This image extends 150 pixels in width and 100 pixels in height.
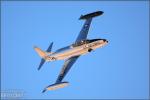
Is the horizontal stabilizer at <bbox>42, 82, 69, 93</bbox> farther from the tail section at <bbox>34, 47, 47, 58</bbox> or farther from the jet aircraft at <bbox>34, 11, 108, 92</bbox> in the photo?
the tail section at <bbox>34, 47, 47, 58</bbox>

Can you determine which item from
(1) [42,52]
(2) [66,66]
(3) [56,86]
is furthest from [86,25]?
(3) [56,86]

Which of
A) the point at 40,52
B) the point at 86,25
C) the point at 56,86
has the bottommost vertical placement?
the point at 56,86

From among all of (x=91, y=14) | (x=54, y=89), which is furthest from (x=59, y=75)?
(x=91, y=14)

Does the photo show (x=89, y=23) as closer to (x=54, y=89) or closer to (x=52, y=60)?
(x=52, y=60)

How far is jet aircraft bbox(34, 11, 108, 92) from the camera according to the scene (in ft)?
198

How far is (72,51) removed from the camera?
62.7 metres

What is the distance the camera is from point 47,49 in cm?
6738

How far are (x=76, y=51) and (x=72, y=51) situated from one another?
612 mm

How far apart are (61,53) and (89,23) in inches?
257

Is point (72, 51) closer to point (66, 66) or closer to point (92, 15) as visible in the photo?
point (66, 66)

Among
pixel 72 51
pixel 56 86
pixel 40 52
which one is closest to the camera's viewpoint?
pixel 56 86

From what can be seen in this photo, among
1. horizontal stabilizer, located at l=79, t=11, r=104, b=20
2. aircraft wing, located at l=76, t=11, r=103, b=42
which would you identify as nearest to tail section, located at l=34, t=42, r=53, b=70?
aircraft wing, located at l=76, t=11, r=103, b=42

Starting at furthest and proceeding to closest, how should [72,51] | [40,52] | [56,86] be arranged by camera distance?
1. [40,52]
2. [72,51]
3. [56,86]

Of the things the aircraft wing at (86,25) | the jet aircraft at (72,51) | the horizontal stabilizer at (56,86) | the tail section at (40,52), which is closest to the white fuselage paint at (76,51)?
the jet aircraft at (72,51)
